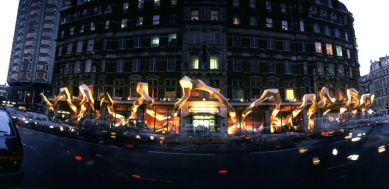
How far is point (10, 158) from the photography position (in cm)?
499

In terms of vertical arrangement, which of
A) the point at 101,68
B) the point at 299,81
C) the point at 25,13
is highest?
the point at 25,13

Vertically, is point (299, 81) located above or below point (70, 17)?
below

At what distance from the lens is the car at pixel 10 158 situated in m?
4.86

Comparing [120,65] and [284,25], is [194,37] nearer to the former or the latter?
[120,65]

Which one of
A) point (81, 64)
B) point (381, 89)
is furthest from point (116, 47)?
point (381, 89)

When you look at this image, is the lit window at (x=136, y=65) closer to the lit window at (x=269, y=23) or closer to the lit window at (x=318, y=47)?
the lit window at (x=269, y=23)

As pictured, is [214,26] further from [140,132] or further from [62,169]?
[62,169]

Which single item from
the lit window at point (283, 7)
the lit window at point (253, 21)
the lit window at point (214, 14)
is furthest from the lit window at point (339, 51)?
the lit window at point (214, 14)

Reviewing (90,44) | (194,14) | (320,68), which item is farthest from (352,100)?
(90,44)

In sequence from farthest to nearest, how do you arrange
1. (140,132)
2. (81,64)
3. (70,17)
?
(70,17) < (81,64) < (140,132)

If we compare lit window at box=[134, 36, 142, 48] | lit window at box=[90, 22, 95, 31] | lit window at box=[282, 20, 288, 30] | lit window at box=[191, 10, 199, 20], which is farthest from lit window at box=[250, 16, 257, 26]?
lit window at box=[90, 22, 95, 31]

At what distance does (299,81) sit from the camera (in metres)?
30.1

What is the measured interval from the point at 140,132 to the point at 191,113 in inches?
419

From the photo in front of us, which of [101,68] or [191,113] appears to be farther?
[101,68]
